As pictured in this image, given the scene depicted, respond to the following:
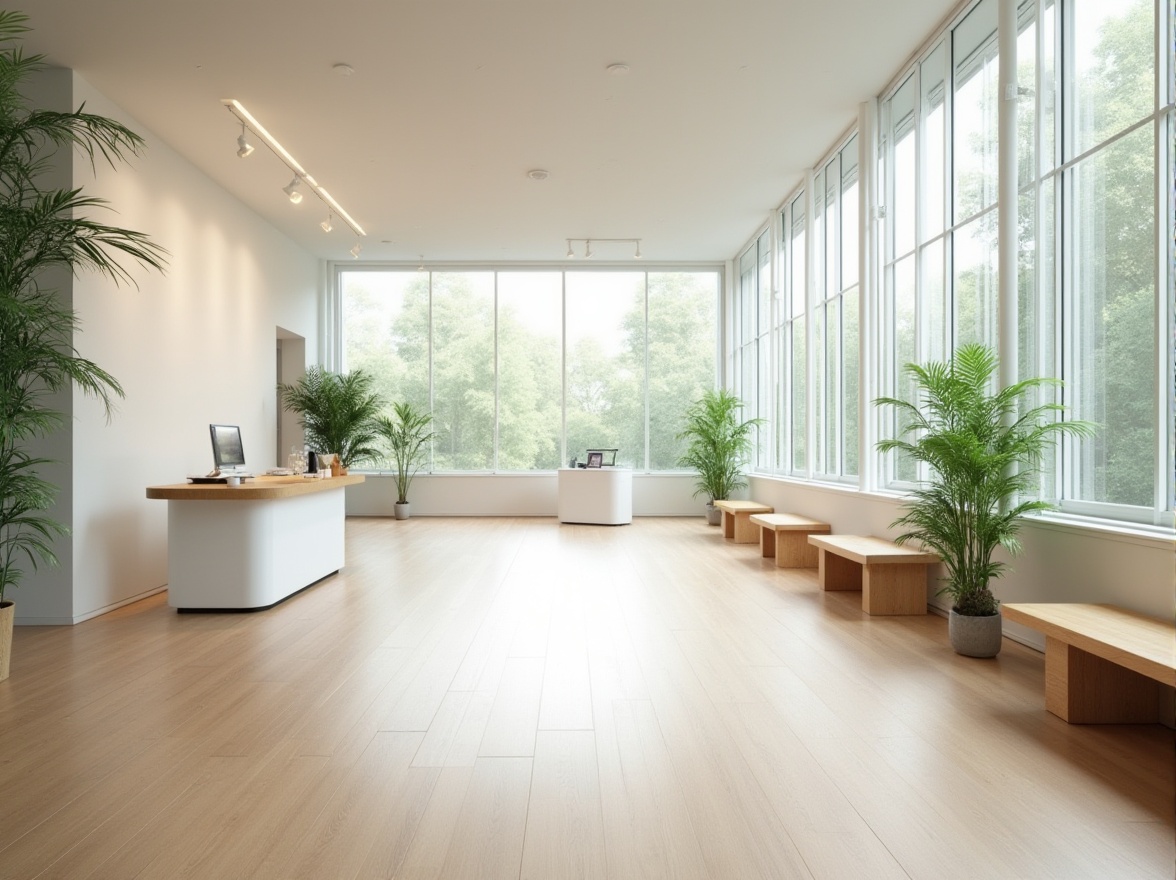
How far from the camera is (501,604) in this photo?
18.2 feet

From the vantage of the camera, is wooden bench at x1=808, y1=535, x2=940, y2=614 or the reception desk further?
the reception desk

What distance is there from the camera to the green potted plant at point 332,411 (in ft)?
33.7

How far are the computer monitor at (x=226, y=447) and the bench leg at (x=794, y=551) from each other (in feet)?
15.3

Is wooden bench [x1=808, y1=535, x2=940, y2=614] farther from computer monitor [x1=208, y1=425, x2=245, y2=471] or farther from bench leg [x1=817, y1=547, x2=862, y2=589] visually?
computer monitor [x1=208, y1=425, x2=245, y2=471]

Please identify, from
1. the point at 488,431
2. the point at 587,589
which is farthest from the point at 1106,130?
the point at 488,431

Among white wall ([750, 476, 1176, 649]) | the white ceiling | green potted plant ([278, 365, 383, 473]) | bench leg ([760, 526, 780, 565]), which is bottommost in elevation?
bench leg ([760, 526, 780, 565])

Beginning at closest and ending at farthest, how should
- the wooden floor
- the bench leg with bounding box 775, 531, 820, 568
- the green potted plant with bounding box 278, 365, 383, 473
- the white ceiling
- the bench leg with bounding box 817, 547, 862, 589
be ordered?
the wooden floor, the white ceiling, the bench leg with bounding box 817, 547, 862, 589, the bench leg with bounding box 775, 531, 820, 568, the green potted plant with bounding box 278, 365, 383, 473

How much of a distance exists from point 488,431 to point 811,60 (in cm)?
765

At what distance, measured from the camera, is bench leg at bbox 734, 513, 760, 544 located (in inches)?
365

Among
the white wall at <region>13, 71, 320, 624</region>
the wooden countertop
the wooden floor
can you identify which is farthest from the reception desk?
the white wall at <region>13, 71, 320, 624</region>

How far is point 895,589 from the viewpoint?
527 cm

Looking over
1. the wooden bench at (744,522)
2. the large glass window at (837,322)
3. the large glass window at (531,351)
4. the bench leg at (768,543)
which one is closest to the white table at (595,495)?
the large glass window at (531,351)

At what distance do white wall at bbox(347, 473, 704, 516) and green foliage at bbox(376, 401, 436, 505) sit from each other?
0.21 metres

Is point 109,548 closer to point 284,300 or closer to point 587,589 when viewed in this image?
point 587,589
